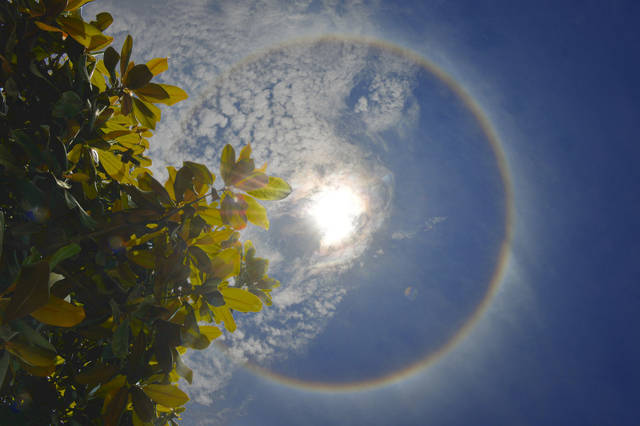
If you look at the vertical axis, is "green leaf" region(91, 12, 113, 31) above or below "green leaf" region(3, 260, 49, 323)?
above

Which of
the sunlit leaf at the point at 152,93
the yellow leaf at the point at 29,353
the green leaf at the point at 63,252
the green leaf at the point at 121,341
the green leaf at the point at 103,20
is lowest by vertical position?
the yellow leaf at the point at 29,353

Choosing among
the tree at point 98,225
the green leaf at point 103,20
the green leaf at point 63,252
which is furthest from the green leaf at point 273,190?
the green leaf at point 103,20

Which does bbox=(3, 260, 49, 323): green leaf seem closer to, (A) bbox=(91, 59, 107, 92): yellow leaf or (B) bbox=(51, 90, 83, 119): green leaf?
(B) bbox=(51, 90, 83, 119): green leaf

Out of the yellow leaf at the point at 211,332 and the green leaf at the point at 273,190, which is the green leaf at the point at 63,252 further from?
the yellow leaf at the point at 211,332

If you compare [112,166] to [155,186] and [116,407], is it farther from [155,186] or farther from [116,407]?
[116,407]

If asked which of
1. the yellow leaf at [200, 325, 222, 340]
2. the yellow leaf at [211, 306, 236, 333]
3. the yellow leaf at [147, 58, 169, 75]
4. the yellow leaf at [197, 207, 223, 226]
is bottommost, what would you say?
the yellow leaf at [200, 325, 222, 340]

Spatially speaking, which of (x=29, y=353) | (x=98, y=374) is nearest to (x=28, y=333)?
(x=29, y=353)

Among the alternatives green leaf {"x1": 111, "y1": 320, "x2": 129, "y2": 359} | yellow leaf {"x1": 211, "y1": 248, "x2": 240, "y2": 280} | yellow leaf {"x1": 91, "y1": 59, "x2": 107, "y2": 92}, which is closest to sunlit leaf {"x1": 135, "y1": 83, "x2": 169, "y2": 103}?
yellow leaf {"x1": 91, "y1": 59, "x2": 107, "y2": 92}
